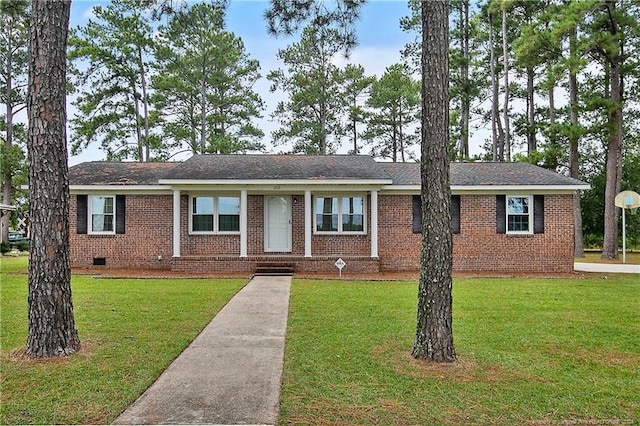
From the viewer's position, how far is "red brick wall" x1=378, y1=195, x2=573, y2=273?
14727 millimetres

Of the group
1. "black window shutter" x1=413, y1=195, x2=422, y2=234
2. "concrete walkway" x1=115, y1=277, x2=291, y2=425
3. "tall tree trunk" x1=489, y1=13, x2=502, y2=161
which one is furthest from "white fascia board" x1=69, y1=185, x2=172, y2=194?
"tall tree trunk" x1=489, y1=13, x2=502, y2=161

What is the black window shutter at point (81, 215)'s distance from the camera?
1488cm

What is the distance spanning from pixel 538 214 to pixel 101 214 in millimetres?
14416

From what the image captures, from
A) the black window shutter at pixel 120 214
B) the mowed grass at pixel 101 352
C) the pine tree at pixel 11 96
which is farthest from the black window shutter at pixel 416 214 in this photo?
→ the pine tree at pixel 11 96

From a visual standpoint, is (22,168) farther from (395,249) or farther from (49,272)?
(49,272)

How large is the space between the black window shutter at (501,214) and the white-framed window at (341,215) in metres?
4.36

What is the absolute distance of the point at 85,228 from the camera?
1493 centimetres

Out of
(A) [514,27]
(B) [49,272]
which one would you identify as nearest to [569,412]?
(B) [49,272]

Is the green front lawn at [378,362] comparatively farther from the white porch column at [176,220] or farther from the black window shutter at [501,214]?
the black window shutter at [501,214]

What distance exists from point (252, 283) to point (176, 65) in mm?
19971

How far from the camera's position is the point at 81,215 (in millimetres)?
14930

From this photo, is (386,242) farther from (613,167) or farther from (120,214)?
(613,167)

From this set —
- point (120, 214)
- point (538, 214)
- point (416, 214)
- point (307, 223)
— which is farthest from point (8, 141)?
point (538, 214)

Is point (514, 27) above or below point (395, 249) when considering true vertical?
above
